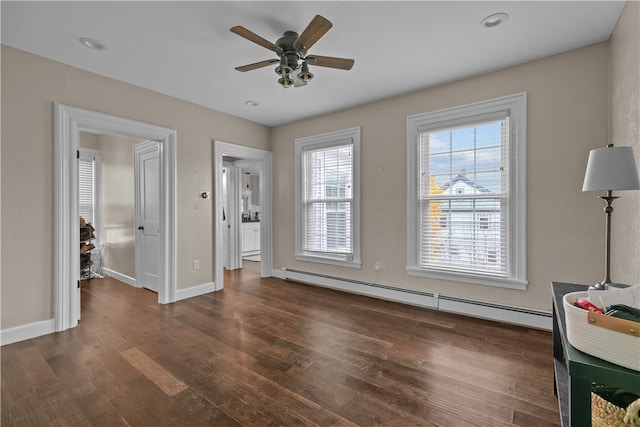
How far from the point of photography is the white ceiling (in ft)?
7.11

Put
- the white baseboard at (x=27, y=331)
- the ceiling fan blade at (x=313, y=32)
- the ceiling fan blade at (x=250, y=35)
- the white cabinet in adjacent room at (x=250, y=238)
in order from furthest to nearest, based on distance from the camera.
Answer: the white cabinet in adjacent room at (x=250, y=238), the white baseboard at (x=27, y=331), the ceiling fan blade at (x=250, y=35), the ceiling fan blade at (x=313, y=32)

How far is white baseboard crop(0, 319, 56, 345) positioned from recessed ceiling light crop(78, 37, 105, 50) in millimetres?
2662

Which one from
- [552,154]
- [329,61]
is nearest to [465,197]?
[552,154]

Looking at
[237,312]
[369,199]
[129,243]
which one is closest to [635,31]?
[369,199]

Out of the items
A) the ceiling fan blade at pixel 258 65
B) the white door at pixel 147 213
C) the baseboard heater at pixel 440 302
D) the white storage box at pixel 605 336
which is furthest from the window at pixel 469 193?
the white door at pixel 147 213

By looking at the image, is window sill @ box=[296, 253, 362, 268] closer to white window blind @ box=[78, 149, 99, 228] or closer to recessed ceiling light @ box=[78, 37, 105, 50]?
recessed ceiling light @ box=[78, 37, 105, 50]

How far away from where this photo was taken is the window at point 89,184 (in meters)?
5.33

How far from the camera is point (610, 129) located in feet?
8.34

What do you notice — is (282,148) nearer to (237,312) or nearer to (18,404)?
(237,312)

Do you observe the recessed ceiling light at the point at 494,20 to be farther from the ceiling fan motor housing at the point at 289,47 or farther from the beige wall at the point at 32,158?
the beige wall at the point at 32,158

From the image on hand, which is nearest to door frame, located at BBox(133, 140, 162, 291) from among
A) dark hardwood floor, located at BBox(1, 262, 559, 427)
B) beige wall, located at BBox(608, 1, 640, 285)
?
dark hardwood floor, located at BBox(1, 262, 559, 427)

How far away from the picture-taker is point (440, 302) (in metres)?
3.50

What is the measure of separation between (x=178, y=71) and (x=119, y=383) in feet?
9.63

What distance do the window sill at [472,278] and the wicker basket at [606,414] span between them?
6.95ft
